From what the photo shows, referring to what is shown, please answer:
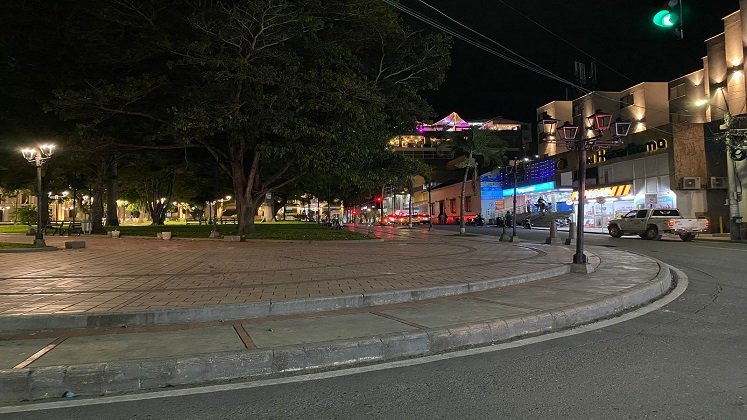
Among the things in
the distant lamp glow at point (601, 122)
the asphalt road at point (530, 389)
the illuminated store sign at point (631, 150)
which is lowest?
the asphalt road at point (530, 389)

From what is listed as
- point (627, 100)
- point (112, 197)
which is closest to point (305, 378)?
point (112, 197)

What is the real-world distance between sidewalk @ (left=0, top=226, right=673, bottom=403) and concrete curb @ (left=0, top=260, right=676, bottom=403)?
0.01 meters

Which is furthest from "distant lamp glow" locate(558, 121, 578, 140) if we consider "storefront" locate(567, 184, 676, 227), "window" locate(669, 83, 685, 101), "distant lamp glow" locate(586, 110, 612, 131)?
"window" locate(669, 83, 685, 101)

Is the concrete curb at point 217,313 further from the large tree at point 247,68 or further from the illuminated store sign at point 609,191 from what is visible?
the illuminated store sign at point 609,191

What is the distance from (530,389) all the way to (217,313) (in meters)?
4.45

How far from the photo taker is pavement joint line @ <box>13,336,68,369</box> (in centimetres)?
478

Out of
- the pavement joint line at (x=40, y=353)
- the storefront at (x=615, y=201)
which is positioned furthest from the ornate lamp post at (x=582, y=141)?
the storefront at (x=615, y=201)

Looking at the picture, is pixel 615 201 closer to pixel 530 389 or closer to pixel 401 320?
pixel 401 320

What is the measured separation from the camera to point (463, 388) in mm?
4473

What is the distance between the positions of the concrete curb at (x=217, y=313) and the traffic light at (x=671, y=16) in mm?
5471

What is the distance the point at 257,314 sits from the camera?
7180mm

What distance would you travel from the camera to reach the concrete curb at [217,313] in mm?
6430

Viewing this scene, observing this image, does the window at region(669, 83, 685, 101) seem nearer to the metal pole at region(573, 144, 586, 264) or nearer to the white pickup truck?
the white pickup truck

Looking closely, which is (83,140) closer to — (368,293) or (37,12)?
(37,12)
